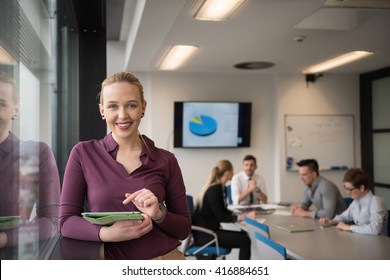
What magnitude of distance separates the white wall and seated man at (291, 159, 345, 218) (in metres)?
1.20

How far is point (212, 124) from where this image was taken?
4496 millimetres

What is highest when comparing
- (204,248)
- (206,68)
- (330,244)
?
(206,68)

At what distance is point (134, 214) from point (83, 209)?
0.21 meters

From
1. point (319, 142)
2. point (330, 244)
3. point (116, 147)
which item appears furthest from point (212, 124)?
point (116, 147)

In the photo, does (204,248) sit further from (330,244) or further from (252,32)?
(252,32)

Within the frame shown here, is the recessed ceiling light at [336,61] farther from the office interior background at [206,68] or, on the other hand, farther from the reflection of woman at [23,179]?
the reflection of woman at [23,179]

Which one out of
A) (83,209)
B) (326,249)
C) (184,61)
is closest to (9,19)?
(83,209)

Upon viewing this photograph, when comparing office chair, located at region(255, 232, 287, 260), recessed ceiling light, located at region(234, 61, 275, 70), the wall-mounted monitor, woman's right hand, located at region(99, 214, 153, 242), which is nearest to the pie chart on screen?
the wall-mounted monitor

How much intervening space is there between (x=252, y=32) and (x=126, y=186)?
2.55m

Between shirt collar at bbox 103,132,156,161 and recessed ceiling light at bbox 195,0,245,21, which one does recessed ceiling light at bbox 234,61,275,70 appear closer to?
recessed ceiling light at bbox 195,0,245,21

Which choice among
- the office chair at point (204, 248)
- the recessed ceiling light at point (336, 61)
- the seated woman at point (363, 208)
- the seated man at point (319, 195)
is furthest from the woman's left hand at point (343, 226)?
the recessed ceiling light at point (336, 61)

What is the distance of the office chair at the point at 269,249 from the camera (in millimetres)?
2368
